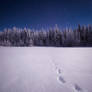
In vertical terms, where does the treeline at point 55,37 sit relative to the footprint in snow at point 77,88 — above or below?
above

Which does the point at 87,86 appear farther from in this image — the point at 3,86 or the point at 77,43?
the point at 77,43

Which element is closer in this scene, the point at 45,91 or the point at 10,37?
the point at 45,91

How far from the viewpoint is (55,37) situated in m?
43.3

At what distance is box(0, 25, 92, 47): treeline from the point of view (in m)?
39.0

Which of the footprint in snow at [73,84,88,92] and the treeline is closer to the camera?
the footprint in snow at [73,84,88,92]

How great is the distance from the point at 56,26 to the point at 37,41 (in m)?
19.2

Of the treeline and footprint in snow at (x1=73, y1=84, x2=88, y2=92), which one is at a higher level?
the treeline

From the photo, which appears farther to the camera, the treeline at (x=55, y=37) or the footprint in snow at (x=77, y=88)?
the treeline at (x=55, y=37)

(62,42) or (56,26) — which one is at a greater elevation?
(56,26)

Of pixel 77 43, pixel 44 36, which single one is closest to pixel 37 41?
pixel 44 36

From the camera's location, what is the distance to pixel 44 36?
50031mm

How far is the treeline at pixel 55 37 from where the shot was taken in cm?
3902

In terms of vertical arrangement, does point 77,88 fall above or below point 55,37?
below

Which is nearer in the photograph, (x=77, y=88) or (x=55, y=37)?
(x=77, y=88)
